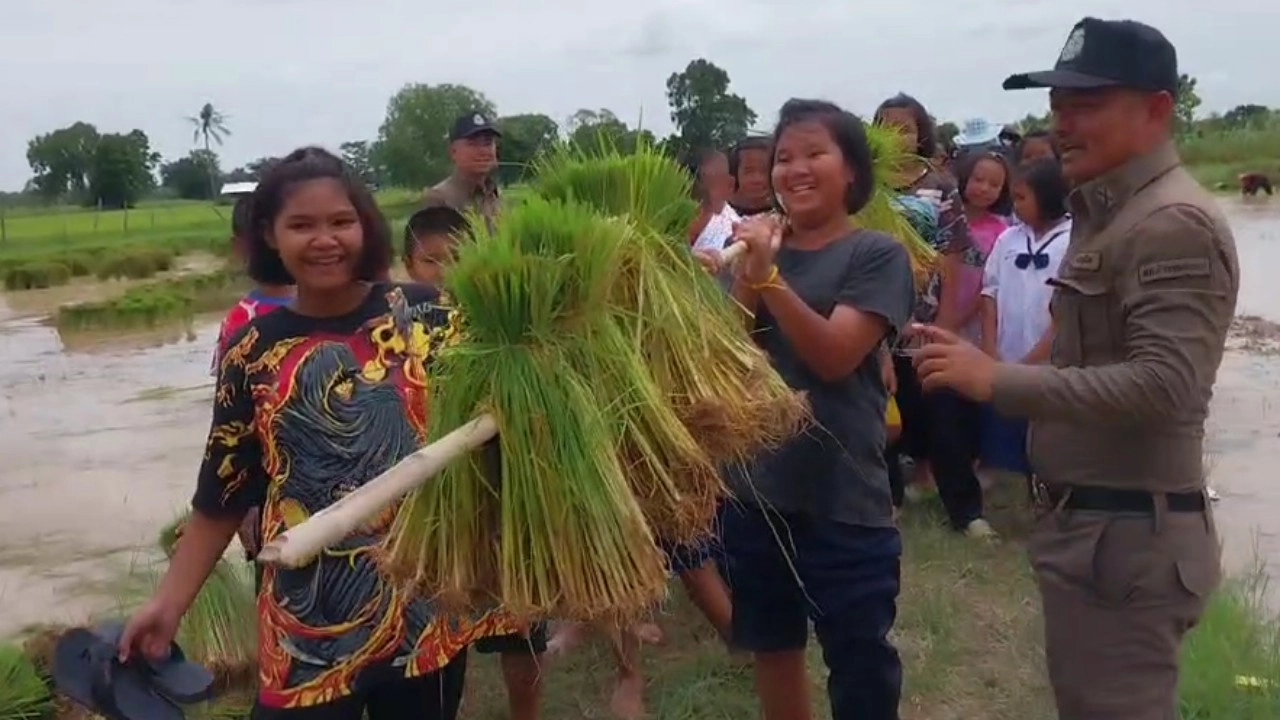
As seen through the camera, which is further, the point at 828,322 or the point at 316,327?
the point at 828,322

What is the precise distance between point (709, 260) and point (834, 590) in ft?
2.67

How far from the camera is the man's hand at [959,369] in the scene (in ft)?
7.25

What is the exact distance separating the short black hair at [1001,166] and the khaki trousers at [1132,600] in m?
3.25

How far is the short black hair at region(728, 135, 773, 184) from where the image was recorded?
182 inches

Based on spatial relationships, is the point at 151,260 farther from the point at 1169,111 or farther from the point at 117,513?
the point at 1169,111

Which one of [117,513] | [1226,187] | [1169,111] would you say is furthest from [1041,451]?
[1226,187]

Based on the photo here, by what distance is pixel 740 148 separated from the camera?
4750 mm

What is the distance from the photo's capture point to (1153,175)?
2.22 meters

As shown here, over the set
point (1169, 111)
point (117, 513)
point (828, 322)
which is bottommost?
point (117, 513)

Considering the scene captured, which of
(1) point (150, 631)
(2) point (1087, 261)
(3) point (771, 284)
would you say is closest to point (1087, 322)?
(2) point (1087, 261)

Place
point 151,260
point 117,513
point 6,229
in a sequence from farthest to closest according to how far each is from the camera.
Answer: point 6,229 < point 151,260 < point 117,513

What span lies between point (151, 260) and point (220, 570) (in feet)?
73.8

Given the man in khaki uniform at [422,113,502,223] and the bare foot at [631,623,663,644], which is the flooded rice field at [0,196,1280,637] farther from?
the man in khaki uniform at [422,113,502,223]

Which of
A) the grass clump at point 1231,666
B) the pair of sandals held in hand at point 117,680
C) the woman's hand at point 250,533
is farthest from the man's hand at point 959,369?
the woman's hand at point 250,533
